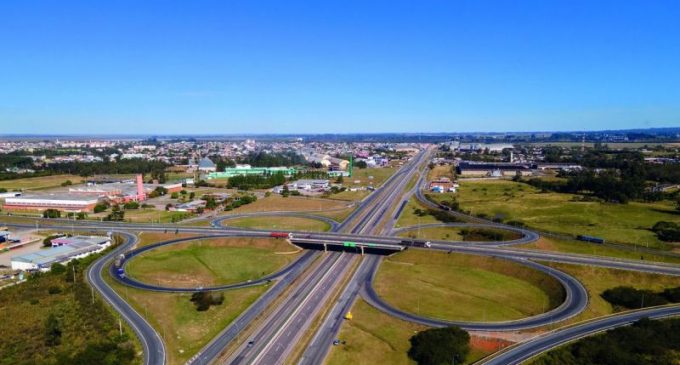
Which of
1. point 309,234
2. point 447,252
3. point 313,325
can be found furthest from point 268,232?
point 313,325

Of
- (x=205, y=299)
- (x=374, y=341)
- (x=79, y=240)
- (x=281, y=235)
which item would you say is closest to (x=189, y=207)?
(x=79, y=240)

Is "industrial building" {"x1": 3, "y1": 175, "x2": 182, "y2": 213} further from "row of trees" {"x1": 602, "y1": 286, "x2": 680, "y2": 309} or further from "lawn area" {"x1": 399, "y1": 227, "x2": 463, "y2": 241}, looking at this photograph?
"row of trees" {"x1": 602, "y1": 286, "x2": 680, "y2": 309}

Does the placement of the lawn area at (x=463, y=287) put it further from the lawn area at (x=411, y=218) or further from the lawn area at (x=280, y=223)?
the lawn area at (x=280, y=223)

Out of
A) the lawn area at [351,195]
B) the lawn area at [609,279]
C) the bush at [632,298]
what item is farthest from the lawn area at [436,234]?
the lawn area at [351,195]

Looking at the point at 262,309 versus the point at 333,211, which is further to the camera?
the point at 333,211

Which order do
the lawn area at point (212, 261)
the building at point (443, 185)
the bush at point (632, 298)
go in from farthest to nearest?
the building at point (443, 185)
the lawn area at point (212, 261)
the bush at point (632, 298)

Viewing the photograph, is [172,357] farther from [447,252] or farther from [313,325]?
[447,252]
